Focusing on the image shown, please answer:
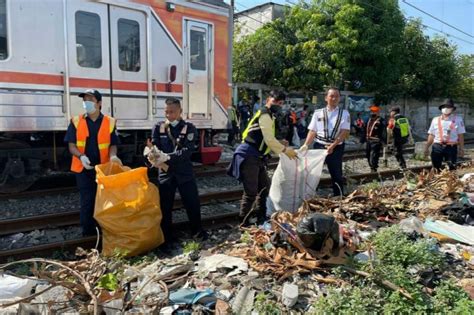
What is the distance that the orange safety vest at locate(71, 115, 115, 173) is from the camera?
16.7 ft

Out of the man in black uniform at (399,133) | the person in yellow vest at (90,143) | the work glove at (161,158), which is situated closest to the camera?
the work glove at (161,158)

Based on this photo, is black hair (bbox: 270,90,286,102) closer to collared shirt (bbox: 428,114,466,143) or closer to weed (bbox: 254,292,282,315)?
weed (bbox: 254,292,282,315)

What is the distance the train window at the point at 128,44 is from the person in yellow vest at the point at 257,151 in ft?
10.0

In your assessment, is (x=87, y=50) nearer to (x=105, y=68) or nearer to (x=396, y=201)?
(x=105, y=68)

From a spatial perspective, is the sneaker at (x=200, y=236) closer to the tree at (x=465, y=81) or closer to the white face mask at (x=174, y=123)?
the white face mask at (x=174, y=123)

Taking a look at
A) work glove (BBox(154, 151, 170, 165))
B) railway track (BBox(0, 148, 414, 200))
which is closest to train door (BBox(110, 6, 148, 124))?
railway track (BBox(0, 148, 414, 200))

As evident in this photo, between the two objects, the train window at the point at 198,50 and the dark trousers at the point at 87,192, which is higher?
the train window at the point at 198,50

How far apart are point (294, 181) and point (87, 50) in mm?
3971

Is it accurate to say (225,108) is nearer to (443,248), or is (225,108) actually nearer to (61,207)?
(61,207)

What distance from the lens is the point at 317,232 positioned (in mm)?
3641

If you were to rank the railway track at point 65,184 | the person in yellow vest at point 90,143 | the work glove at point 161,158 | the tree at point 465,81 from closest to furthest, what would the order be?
1. the work glove at point 161,158
2. the person in yellow vest at point 90,143
3. the railway track at point 65,184
4. the tree at point 465,81

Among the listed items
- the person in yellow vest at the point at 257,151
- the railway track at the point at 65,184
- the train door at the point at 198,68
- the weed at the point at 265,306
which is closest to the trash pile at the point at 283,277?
the weed at the point at 265,306

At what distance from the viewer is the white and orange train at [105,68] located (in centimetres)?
625

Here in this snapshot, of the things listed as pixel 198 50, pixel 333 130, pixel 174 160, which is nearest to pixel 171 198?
pixel 174 160
